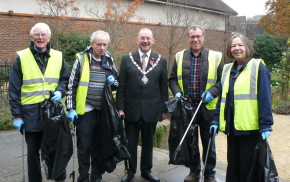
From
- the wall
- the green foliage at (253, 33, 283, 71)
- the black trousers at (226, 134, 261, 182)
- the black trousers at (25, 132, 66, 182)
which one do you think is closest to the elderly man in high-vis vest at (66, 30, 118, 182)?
the black trousers at (25, 132, 66, 182)

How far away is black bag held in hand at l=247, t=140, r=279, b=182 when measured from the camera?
3162 mm

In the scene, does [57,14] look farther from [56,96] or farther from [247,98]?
[247,98]

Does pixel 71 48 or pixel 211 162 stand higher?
pixel 71 48

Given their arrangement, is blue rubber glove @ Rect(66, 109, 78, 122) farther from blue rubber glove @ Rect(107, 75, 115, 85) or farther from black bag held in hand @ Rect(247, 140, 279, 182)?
black bag held in hand @ Rect(247, 140, 279, 182)

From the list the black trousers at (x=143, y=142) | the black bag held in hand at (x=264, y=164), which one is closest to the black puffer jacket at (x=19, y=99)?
the black trousers at (x=143, y=142)

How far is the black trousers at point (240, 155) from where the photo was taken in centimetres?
332

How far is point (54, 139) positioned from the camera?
A: 141 inches

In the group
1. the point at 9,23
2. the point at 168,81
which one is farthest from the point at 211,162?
the point at 9,23

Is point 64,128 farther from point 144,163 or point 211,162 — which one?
point 211,162

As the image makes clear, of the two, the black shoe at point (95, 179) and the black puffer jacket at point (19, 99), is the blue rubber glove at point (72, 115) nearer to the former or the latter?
the black puffer jacket at point (19, 99)

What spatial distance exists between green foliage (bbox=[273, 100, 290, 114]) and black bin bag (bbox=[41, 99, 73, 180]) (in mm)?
9003

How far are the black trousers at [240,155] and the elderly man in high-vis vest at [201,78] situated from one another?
612mm

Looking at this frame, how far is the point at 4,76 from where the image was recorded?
8211 millimetres

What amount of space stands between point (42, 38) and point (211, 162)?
8.54 feet
